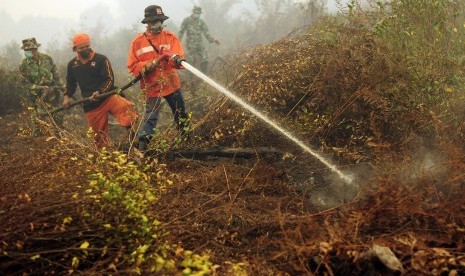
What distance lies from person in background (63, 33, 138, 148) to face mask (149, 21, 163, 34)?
945 millimetres

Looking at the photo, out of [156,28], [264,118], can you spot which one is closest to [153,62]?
[156,28]

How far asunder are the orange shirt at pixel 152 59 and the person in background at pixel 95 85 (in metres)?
0.51

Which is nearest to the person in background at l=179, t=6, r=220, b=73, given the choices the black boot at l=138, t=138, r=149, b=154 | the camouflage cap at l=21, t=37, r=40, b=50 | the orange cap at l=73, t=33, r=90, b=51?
the camouflage cap at l=21, t=37, r=40, b=50

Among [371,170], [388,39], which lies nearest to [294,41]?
[388,39]

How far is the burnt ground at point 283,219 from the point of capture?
8.27ft

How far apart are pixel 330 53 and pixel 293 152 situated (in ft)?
4.66

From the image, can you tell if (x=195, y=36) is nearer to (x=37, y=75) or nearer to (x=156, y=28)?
(x=37, y=75)

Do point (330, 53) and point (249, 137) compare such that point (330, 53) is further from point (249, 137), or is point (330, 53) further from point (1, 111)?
point (1, 111)

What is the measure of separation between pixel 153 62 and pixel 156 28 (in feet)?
1.81

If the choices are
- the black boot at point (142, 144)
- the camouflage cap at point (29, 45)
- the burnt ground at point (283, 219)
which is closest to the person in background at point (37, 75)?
the camouflage cap at point (29, 45)

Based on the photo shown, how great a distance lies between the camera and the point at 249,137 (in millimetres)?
5488

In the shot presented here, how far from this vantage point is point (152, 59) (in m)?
5.56

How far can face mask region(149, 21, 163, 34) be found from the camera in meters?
5.54

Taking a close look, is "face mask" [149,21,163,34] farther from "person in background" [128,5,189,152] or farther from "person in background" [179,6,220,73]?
"person in background" [179,6,220,73]
